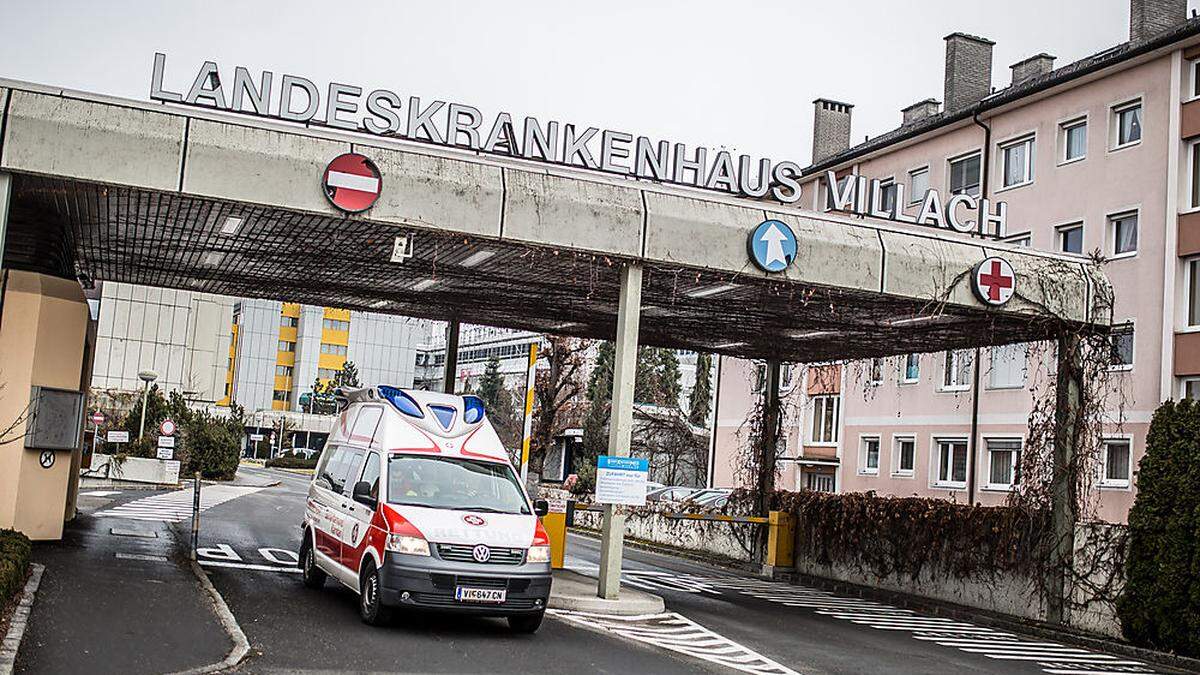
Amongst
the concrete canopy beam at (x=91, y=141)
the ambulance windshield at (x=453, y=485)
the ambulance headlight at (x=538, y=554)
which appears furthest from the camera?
the concrete canopy beam at (x=91, y=141)

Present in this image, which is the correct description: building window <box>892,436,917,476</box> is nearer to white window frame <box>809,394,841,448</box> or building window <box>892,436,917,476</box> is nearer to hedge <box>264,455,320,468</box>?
white window frame <box>809,394,841,448</box>

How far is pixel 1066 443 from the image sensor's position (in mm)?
20172

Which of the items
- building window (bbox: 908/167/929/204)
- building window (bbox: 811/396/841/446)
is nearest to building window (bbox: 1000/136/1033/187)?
building window (bbox: 908/167/929/204)

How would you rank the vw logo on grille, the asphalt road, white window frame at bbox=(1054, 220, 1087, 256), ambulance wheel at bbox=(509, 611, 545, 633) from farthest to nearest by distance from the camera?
1. white window frame at bbox=(1054, 220, 1087, 256)
2. ambulance wheel at bbox=(509, 611, 545, 633)
3. the vw logo on grille
4. the asphalt road

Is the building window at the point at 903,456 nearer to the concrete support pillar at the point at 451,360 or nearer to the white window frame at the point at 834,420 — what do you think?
the white window frame at the point at 834,420

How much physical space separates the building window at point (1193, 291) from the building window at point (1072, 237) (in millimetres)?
4138

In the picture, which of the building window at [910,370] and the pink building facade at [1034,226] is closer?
the pink building facade at [1034,226]

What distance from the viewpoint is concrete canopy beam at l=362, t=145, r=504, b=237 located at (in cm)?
1559

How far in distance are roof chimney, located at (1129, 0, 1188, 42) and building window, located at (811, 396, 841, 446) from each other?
17.0 metres

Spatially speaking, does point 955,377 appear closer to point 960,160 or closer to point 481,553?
point 960,160

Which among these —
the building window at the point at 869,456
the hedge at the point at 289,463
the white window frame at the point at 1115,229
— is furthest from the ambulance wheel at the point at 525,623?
the hedge at the point at 289,463

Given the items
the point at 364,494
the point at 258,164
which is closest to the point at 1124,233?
the point at 258,164

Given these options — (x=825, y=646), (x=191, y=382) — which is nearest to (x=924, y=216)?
(x=825, y=646)

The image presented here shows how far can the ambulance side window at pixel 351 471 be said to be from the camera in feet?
48.5
